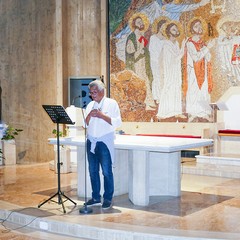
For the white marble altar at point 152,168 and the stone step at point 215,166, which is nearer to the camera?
the white marble altar at point 152,168

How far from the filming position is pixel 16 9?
482 inches

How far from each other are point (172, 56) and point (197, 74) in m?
0.79

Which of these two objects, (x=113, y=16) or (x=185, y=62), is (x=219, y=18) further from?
(x=113, y=16)

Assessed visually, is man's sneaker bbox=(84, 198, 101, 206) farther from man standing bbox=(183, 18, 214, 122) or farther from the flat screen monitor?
the flat screen monitor

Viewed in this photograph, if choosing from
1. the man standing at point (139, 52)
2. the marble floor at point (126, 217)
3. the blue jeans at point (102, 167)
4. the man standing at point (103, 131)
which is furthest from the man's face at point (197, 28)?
the blue jeans at point (102, 167)

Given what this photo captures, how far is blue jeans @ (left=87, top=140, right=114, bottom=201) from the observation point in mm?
6242

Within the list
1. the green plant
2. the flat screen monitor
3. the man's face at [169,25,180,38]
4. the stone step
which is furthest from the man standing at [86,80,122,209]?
the flat screen monitor

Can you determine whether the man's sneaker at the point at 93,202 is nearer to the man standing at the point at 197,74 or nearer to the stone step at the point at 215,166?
the stone step at the point at 215,166

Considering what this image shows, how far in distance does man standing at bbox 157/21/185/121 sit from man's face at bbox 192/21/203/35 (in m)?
0.38

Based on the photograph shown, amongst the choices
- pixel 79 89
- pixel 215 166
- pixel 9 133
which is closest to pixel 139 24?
pixel 79 89

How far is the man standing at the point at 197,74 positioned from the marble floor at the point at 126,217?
3.48 metres

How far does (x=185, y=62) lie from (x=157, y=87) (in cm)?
93

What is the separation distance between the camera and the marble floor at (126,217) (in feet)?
17.4

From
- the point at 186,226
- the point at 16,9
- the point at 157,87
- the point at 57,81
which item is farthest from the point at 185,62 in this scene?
the point at 186,226
